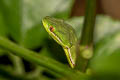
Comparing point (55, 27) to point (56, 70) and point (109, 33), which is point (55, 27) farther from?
point (56, 70)

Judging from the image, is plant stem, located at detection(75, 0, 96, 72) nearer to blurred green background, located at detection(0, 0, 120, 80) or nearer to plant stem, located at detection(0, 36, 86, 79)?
plant stem, located at detection(0, 36, 86, 79)

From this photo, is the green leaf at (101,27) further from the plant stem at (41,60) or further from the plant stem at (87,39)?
the plant stem at (41,60)

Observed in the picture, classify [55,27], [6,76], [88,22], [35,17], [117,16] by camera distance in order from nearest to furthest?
[88,22] < [55,27] < [6,76] < [35,17] < [117,16]

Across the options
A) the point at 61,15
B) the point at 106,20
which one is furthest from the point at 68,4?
the point at 106,20

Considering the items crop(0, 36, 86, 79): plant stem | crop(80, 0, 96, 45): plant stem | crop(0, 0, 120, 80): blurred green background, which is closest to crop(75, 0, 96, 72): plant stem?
crop(80, 0, 96, 45): plant stem

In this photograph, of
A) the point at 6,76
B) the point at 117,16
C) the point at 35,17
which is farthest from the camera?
the point at 117,16

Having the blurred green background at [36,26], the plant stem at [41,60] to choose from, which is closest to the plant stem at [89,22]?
the plant stem at [41,60]
